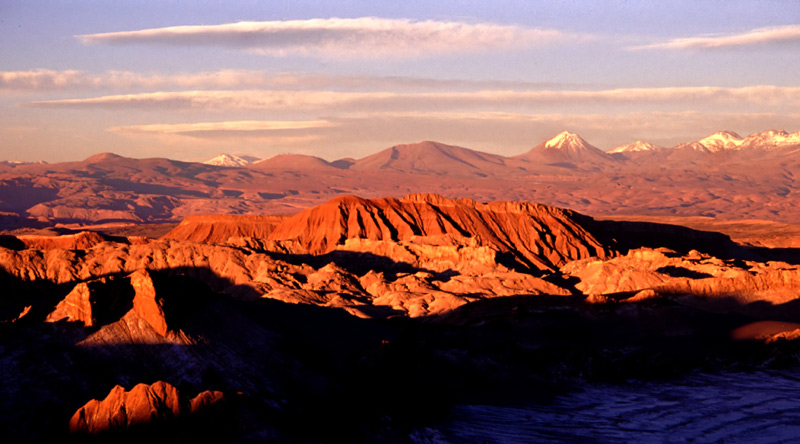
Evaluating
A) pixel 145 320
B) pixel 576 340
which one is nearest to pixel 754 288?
pixel 576 340

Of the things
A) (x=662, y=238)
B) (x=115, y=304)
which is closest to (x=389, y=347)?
(x=115, y=304)

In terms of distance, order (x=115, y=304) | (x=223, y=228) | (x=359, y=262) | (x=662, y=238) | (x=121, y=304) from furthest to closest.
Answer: (x=223, y=228)
(x=662, y=238)
(x=359, y=262)
(x=121, y=304)
(x=115, y=304)

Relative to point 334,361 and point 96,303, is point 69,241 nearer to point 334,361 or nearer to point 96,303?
point 334,361

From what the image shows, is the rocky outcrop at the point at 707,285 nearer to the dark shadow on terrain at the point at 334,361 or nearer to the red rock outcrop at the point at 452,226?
the dark shadow on terrain at the point at 334,361

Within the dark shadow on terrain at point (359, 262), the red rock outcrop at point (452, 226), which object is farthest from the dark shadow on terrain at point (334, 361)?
the red rock outcrop at point (452, 226)

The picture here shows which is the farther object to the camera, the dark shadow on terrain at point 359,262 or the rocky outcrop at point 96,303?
the dark shadow on terrain at point 359,262

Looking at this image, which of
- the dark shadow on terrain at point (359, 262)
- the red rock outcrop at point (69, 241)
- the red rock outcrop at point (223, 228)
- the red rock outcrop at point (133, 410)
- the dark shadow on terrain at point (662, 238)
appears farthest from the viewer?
the red rock outcrop at point (223, 228)

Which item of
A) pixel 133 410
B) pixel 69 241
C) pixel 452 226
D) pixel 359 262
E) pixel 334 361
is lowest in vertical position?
pixel 359 262
